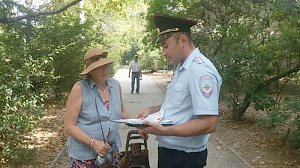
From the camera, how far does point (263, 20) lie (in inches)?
470

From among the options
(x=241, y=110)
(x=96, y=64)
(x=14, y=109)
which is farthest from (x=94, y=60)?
(x=241, y=110)

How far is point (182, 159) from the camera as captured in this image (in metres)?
2.62

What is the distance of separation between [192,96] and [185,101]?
126 mm

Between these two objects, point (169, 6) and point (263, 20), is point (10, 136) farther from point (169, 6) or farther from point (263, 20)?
point (169, 6)

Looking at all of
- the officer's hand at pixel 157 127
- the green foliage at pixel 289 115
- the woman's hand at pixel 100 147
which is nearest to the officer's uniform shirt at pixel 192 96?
the officer's hand at pixel 157 127

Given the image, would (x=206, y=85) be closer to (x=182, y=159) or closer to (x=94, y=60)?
(x=182, y=159)

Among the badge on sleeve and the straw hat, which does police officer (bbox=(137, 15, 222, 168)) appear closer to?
the badge on sleeve

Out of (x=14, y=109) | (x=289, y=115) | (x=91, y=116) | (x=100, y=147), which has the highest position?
(x=91, y=116)

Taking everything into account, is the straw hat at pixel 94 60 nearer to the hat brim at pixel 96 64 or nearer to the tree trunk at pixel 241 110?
the hat brim at pixel 96 64

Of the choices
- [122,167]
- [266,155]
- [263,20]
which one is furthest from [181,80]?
[263,20]

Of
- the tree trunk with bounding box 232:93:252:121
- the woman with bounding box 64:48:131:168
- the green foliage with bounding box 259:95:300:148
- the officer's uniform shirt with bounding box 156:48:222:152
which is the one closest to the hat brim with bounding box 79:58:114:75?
the woman with bounding box 64:48:131:168

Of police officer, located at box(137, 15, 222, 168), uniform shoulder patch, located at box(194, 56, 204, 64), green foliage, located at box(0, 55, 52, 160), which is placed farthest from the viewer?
green foliage, located at box(0, 55, 52, 160)

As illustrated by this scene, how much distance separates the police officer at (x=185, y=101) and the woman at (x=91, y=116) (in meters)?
0.63

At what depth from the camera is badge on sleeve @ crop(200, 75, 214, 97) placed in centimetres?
234
